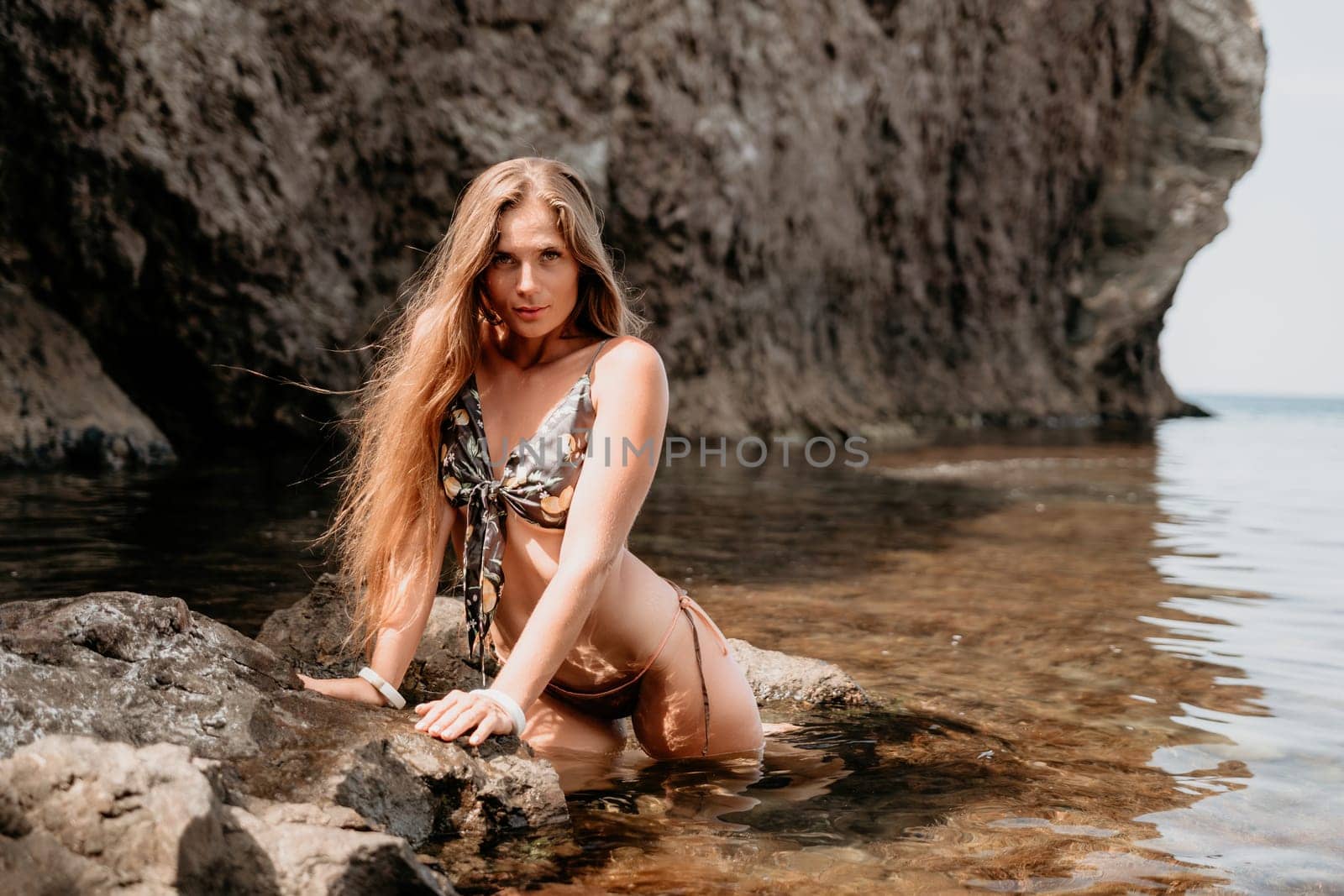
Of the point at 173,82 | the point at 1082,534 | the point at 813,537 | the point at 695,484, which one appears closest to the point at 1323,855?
the point at 813,537

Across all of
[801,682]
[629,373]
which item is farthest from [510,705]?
[801,682]

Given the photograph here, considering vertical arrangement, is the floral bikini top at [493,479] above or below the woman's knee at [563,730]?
above

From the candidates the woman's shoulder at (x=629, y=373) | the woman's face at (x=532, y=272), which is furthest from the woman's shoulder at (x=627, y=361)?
the woman's face at (x=532, y=272)

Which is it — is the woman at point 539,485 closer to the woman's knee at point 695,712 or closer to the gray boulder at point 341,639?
the woman's knee at point 695,712

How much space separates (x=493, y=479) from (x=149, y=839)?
47.9 inches

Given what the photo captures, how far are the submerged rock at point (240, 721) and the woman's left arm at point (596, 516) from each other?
0.10 m

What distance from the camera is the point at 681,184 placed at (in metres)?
15.4

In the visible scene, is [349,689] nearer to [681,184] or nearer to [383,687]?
[383,687]

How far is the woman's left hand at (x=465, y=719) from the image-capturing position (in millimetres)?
2236

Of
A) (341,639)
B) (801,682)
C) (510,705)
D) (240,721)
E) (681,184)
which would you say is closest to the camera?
(240,721)

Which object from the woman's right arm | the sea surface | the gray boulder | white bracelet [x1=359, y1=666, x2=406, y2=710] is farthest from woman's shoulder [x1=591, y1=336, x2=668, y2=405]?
the gray boulder

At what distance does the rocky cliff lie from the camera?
991 cm

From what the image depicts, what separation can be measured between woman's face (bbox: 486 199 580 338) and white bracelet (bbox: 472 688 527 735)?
79 cm

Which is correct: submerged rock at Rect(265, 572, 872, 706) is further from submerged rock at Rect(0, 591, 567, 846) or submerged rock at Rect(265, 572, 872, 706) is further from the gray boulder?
submerged rock at Rect(0, 591, 567, 846)
